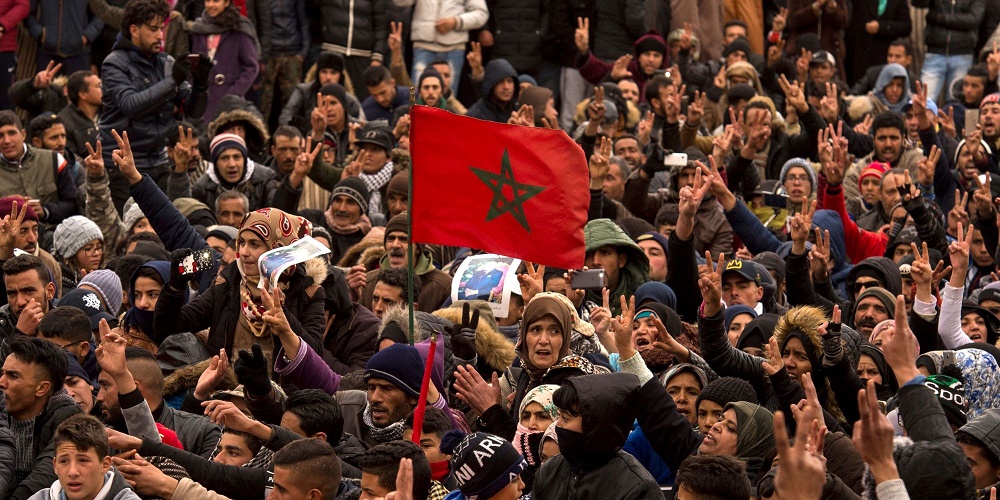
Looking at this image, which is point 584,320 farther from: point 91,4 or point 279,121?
point 91,4

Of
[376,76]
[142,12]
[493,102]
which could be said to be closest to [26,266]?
[142,12]

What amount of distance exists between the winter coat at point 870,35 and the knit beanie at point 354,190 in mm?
8735

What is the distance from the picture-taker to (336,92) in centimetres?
1499

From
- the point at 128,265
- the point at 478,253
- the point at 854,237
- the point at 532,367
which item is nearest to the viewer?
the point at 532,367

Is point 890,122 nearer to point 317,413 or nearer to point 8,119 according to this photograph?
point 8,119

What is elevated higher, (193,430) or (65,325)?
(65,325)

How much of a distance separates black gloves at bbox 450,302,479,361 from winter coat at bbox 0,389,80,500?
1996 millimetres

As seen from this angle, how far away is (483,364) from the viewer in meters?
8.95

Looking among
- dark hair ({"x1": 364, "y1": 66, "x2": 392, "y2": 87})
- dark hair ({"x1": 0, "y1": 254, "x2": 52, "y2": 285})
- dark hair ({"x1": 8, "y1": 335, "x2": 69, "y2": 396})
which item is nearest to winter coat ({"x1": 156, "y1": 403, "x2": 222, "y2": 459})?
dark hair ({"x1": 8, "y1": 335, "x2": 69, "y2": 396})

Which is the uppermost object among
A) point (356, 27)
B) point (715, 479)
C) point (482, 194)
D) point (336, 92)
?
point (482, 194)

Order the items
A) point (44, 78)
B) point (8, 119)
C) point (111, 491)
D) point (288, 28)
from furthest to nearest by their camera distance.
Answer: point (288, 28)
point (44, 78)
point (8, 119)
point (111, 491)

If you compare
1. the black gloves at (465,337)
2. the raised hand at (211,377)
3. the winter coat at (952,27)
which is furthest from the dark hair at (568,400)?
the winter coat at (952,27)

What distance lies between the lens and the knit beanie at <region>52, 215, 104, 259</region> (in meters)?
11.3

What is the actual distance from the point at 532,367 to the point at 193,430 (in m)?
1.69
